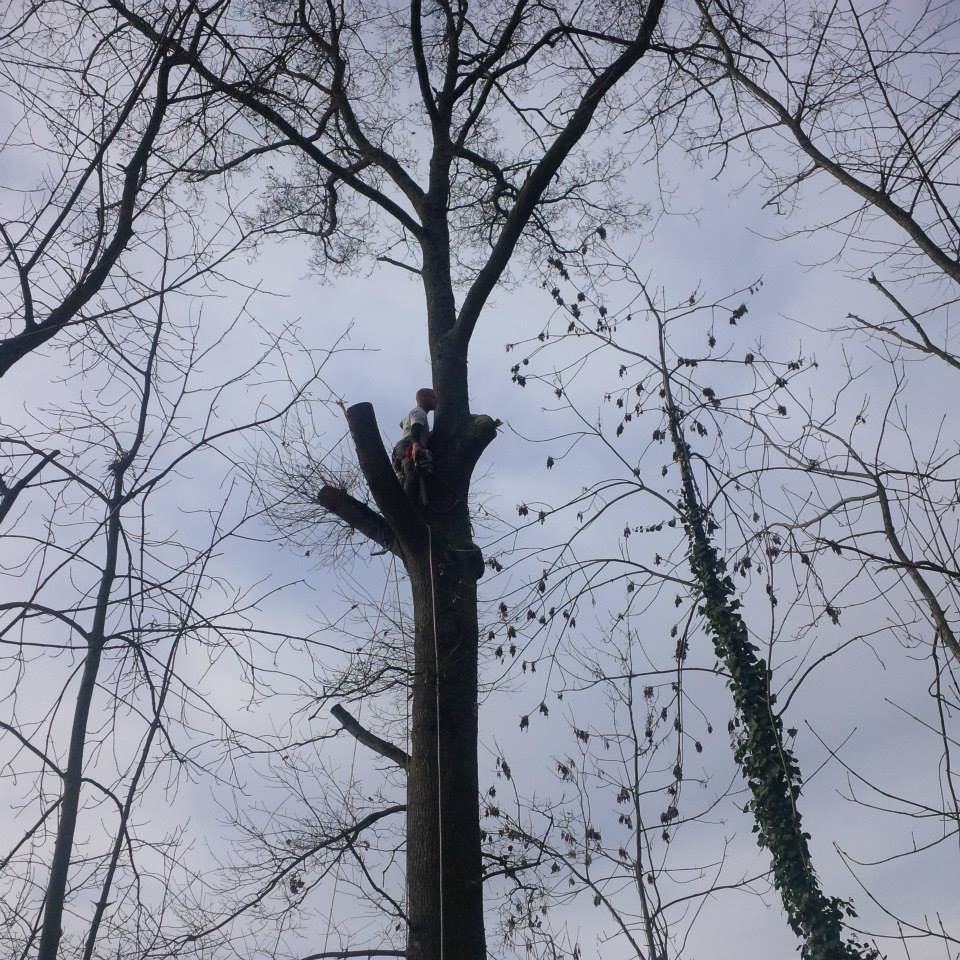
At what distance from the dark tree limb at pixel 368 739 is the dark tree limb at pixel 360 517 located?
0.84 m

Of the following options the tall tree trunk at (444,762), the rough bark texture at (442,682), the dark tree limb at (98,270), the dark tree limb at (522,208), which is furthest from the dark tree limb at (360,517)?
the dark tree limb at (98,270)

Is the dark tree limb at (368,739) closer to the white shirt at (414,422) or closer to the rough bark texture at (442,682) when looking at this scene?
the rough bark texture at (442,682)

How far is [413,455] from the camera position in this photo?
16.2ft

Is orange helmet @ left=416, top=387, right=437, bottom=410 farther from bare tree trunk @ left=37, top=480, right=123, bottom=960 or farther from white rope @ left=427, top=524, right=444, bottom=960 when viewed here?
bare tree trunk @ left=37, top=480, right=123, bottom=960

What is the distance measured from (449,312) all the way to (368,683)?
91.0 inches

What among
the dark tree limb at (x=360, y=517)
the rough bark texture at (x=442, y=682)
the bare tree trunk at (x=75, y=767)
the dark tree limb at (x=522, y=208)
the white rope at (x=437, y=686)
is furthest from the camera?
the dark tree limb at (x=522, y=208)

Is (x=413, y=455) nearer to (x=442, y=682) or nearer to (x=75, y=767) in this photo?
(x=442, y=682)

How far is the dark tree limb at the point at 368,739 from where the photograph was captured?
4.58 metres

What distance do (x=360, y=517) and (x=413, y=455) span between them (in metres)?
0.41

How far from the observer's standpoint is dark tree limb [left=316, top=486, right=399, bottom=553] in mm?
4777

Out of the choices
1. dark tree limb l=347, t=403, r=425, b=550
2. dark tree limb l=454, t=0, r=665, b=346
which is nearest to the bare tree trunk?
dark tree limb l=347, t=403, r=425, b=550

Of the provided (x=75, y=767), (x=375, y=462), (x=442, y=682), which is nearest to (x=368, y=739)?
(x=442, y=682)

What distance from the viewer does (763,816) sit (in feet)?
19.6

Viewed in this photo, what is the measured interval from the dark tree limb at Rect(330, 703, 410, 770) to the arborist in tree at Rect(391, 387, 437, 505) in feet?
3.66
